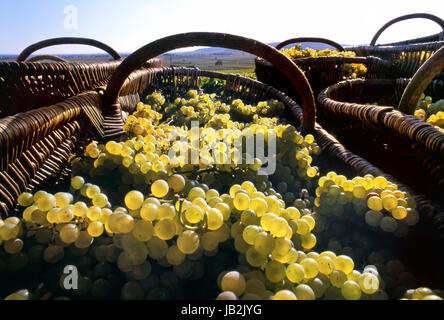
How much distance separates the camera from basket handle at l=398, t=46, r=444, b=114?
0.89 m

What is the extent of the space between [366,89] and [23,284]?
1.78m

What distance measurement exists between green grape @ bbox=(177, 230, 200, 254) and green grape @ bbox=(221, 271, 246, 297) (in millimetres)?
66

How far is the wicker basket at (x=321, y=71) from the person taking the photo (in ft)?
6.19

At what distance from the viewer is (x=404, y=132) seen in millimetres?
775

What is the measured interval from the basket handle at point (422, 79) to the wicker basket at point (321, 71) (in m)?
0.97

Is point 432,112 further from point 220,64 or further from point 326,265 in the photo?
point 220,64

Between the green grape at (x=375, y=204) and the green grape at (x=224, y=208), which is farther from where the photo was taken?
the green grape at (x=375, y=204)

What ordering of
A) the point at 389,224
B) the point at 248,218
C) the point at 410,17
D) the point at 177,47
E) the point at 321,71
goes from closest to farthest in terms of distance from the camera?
1. the point at 248,218
2. the point at 389,224
3. the point at 177,47
4. the point at 321,71
5. the point at 410,17

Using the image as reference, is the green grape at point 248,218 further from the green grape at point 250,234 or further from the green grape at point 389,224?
the green grape at point 389,224

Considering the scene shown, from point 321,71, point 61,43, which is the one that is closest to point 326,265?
point 321,71

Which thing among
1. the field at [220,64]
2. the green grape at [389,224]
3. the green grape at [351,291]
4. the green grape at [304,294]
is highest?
the green grape at [304,294]

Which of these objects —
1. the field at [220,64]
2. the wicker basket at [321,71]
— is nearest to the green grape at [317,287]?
the wicker basket at [321,71]

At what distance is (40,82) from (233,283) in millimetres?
823

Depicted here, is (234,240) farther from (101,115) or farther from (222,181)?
(101,115)
